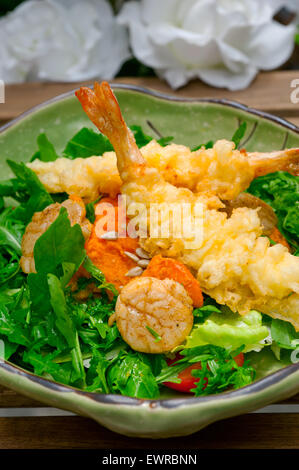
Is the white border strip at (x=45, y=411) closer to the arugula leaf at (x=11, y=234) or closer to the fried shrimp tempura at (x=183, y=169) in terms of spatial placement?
the arugula leaf at (x=11, y=234)

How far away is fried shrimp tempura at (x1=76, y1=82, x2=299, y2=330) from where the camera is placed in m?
2.53

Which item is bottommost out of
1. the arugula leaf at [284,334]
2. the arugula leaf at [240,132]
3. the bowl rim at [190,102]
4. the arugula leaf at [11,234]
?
the arugula leaf at [11,234]

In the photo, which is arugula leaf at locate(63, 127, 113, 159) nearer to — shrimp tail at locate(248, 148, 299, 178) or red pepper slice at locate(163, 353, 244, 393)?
shrimp tail at locate(248, 148, 299, 178)

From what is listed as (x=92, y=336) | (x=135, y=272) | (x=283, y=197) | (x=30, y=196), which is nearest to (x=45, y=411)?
(x=92, y=336)

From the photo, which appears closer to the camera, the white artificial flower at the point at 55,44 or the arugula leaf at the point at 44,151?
the arugula leaf at the point at 44,151

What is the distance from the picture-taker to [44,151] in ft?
11.3

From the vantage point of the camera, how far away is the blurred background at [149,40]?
4523 mm

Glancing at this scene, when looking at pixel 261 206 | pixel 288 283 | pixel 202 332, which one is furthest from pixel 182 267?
pixel 261 206

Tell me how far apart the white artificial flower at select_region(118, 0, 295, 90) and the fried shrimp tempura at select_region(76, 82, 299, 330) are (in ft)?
6.71

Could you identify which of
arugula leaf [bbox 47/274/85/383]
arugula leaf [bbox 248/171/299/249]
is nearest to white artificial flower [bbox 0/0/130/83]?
arugula leaf [bbox 248/171/299/249]

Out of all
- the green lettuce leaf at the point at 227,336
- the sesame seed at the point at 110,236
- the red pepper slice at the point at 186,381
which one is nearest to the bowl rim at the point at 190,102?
the sesame seed at the point at 110,236

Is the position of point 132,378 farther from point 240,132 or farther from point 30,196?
point 240,132

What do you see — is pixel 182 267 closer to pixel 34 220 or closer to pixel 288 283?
pixel 288 283

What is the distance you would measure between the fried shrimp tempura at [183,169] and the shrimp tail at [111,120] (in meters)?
0.22
